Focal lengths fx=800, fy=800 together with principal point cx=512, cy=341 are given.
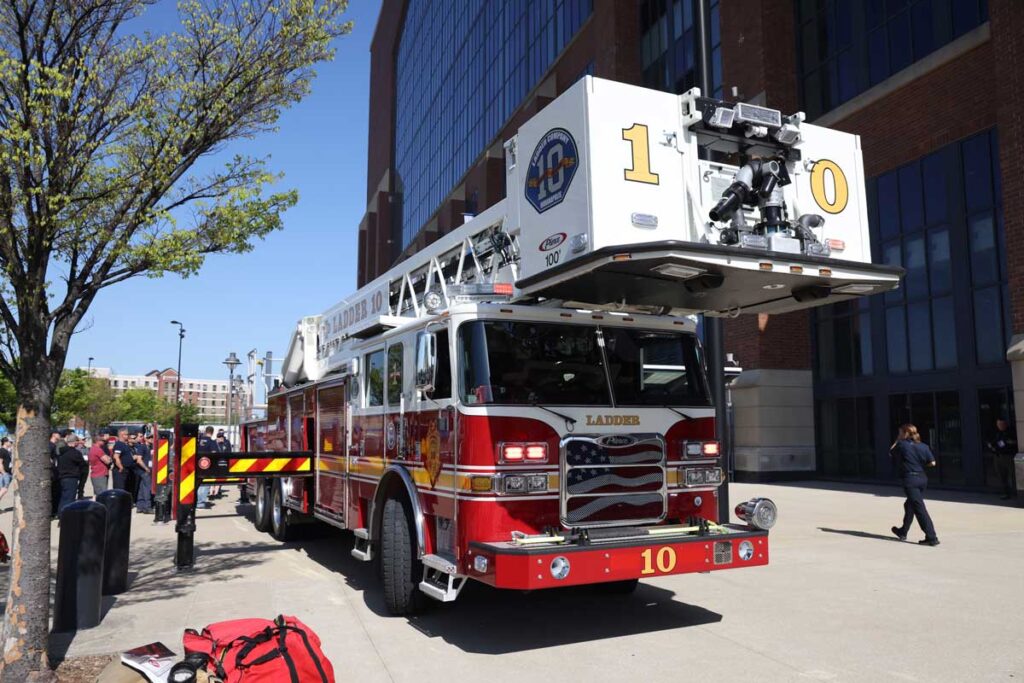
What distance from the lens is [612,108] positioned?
18.3 ft

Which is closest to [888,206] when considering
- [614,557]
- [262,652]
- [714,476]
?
[714,476]

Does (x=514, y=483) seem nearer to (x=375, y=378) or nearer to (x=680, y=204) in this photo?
(x=680, y=204)

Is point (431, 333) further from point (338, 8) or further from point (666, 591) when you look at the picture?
point (666, 591)

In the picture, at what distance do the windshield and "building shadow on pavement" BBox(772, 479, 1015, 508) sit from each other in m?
11.0

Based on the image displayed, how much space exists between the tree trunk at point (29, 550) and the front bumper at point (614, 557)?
2.76 meters

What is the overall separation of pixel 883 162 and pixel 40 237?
764 inches

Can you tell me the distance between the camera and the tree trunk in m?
4.95

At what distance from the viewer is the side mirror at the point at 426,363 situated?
631 cm

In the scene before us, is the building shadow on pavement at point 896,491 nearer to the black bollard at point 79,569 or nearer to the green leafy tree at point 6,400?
the black bollard at point 79,569

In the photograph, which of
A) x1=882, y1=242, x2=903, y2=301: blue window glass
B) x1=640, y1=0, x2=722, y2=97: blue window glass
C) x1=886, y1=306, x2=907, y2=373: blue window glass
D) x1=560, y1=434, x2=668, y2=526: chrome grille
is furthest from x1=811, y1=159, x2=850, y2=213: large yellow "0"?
x1=640, y1=0, x2=722, y2=97: blue window glass

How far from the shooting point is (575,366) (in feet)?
20.9

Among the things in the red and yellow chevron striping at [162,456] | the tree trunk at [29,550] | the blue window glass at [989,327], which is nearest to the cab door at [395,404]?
the tree trunk at [29,550]

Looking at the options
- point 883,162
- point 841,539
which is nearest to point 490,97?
point 883,162

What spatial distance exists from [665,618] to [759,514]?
1260mm
